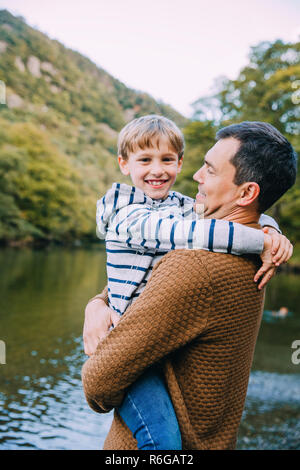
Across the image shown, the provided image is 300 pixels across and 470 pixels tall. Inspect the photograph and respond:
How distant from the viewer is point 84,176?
53.5 m

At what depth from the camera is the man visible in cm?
143

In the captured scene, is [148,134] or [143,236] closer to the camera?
[143,236]

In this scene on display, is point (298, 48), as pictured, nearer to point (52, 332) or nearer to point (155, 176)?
point (52, 332)

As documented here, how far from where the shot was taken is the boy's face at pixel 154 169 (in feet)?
7.06

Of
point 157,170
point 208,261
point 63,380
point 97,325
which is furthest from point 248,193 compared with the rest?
point 63,380

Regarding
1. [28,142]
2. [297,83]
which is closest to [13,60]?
[28,142]

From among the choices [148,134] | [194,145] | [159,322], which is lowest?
[159,322]

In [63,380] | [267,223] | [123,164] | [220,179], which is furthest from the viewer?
[63,380]

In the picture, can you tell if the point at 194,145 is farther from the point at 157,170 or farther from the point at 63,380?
the point at 157,170

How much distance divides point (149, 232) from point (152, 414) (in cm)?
63

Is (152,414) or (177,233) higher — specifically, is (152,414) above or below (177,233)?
below

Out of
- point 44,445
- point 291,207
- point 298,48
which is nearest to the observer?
point 44,445

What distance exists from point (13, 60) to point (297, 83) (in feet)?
232

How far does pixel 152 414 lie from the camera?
1.50m
